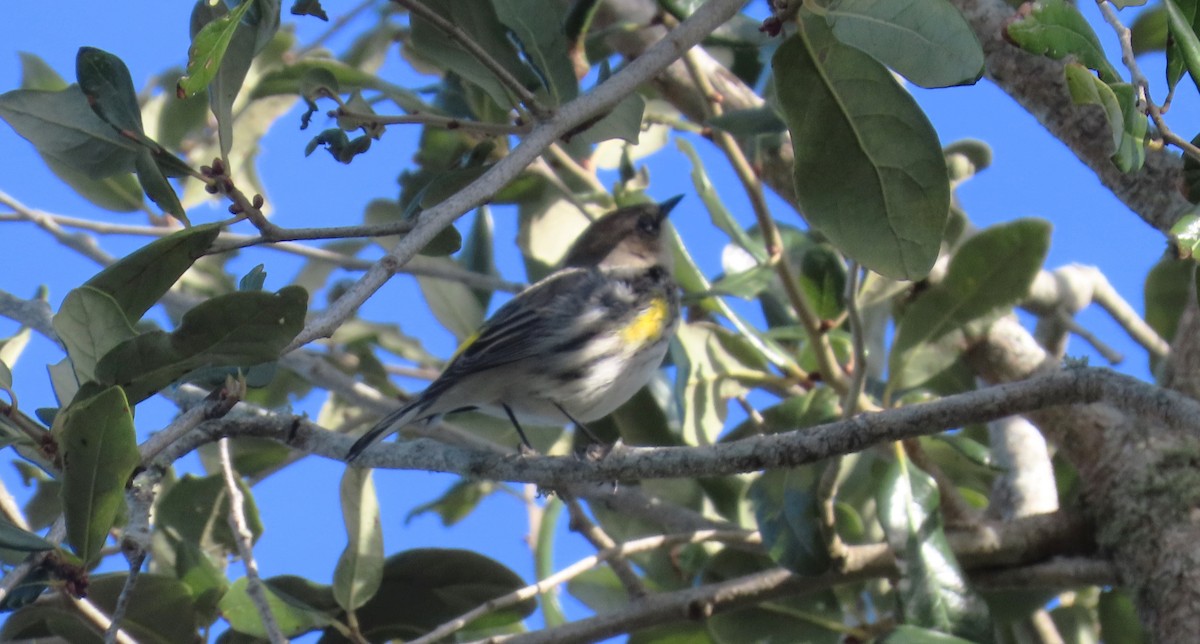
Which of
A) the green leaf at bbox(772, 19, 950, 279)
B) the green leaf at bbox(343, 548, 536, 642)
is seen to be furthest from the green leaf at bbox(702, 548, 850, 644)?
the green leaf at bbox(772, 19, 950, 279)

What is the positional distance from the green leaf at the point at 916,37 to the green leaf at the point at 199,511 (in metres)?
2.13

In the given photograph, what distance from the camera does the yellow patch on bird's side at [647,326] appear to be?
377cm

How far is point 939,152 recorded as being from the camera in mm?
2287

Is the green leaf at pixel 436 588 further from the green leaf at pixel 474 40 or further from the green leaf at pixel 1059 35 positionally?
the green leaf at pixel 1059 35

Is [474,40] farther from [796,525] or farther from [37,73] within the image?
[37,73]

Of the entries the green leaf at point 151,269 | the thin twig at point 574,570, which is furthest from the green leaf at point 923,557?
the green leaf at point 151,269

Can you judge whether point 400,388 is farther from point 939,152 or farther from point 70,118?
point 939,152

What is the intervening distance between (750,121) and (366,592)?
5.03ft

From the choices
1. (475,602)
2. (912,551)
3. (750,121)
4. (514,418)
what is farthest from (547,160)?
(912,551)

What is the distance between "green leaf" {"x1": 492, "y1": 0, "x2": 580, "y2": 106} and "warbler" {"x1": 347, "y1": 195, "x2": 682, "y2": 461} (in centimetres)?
104

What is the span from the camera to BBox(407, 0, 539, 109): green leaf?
2.74m

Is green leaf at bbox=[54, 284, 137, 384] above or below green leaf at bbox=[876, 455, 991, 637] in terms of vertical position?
above

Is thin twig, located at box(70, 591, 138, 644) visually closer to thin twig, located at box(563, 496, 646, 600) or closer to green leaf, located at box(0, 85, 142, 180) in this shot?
green leaf, located at box(0, 85, 142, 180)

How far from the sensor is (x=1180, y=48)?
1.87 metres
